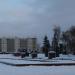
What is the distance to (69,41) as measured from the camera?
6112 centimetres

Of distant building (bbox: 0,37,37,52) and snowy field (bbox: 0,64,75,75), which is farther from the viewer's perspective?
distant building (bbox: 0,37,37,52)

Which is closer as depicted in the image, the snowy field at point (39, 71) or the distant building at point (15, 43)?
the snowy field at point (39, 71)

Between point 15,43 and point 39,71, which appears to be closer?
point 39,71

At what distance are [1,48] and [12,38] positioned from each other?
1853cm

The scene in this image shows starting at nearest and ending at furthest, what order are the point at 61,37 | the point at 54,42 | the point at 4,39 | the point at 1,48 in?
the point at 54,42, the point at 61,37, the point at 1,48, the point at 4,39

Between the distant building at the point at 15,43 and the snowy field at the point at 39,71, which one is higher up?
the distant building at the point at 15,43

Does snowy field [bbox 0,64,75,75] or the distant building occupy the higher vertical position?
the distant building

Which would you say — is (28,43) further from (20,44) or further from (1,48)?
(1,48)

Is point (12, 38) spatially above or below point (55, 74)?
above

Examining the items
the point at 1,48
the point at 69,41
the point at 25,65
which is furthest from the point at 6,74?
the point at 1,48

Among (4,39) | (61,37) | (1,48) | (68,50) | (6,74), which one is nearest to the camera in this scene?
(6,74)

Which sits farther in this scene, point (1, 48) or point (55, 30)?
point (1, 48)

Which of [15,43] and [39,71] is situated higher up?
[15,43]

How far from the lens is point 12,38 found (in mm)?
140625
